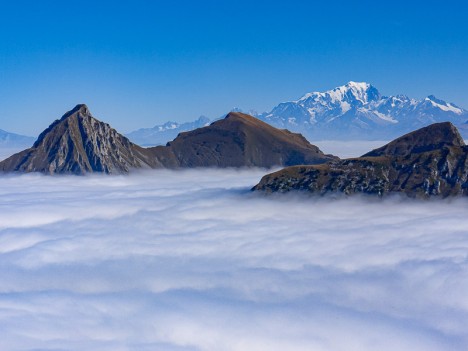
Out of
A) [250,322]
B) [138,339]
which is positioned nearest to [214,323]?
[250,322]

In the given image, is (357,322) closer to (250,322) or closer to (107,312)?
(250,322)

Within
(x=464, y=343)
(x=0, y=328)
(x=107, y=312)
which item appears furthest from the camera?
(x=107, y=312)

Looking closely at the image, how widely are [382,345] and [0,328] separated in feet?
377

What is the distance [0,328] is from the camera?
172 meters

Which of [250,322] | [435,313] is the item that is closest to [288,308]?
[250,322]

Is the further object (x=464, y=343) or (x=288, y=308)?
(x=288, y=308)

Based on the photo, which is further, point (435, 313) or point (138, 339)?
point (435, 313)

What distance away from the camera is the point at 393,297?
194m

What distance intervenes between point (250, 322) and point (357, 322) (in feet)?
110

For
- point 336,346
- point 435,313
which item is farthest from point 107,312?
point 435,313

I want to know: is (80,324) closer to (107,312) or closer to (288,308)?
(107,312)

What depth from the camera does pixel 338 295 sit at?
653ft

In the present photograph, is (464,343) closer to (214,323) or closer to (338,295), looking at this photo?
(338,295)

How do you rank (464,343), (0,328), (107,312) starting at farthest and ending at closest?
(107,312)
(0,328)
(464,343)
